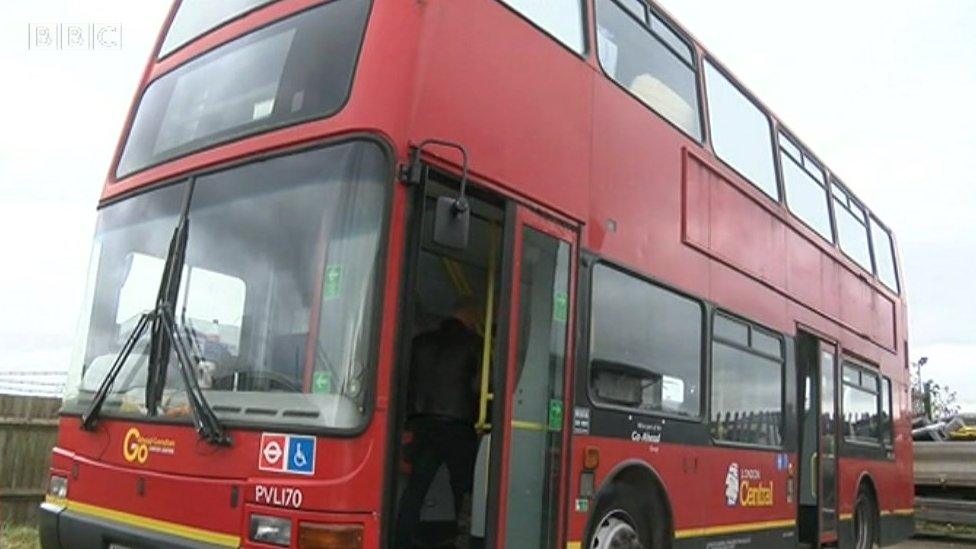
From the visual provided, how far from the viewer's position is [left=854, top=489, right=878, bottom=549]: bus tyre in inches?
384

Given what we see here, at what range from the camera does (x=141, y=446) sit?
4305 millimetres

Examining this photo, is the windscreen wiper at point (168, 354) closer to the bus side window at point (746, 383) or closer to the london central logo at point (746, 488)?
the bus side window at point (746, 383)

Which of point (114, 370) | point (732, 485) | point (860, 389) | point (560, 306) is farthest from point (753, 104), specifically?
point (114, 370)

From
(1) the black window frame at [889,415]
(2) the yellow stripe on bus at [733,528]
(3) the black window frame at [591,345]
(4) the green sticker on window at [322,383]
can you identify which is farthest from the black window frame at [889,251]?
(4) the green sticker on window at [322,383]

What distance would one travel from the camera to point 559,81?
5.16m

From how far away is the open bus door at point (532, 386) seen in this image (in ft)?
14.1

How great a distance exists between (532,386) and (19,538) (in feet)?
24.3

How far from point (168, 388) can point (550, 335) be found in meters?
1.98

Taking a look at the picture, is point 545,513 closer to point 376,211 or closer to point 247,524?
point 247,524

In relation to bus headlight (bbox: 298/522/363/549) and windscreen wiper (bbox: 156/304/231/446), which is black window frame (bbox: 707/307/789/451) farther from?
windscreen wiper (bbox: 156/304/231/446)

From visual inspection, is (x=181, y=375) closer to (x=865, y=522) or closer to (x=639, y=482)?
(x=639, y=482)

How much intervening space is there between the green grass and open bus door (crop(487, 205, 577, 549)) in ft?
19.9

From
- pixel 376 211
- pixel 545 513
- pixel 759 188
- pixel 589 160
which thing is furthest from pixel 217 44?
pixel 759 188

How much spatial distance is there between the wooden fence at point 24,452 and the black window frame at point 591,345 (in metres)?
8.20
